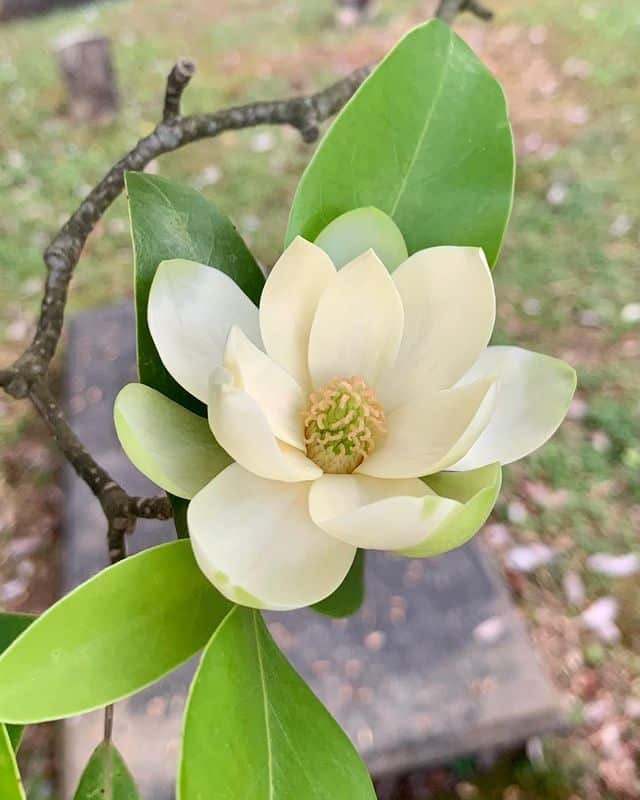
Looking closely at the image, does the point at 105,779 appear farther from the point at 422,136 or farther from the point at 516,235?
the point at 516,235

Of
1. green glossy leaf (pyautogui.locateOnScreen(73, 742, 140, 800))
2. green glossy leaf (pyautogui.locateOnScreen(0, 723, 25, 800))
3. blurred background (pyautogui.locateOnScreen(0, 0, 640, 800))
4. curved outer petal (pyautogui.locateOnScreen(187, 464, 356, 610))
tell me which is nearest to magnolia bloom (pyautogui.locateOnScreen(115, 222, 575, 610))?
curved outer petal (pyautogui.locateOnScreen(187, 464, 356, 610))

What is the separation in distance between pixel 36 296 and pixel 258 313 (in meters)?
2.11

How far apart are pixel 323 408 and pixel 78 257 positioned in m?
0.26

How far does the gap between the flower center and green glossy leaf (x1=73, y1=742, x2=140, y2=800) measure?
232 mm

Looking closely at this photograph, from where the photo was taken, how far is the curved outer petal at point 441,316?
40cm

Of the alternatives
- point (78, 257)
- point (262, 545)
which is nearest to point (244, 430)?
point (262, 545)

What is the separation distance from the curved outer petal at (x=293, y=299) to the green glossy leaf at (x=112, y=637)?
10cm

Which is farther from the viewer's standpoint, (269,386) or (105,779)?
(105,779)

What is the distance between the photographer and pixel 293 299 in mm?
410

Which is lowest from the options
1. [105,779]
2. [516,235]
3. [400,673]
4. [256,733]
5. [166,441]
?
[400,673]

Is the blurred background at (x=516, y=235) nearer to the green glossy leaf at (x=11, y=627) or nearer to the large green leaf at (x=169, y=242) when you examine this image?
the green glossy leaf at (x=11, y=627)

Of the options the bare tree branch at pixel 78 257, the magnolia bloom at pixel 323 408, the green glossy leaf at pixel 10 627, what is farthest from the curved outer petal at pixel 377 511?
the green glossy leaf at pixel 10 627

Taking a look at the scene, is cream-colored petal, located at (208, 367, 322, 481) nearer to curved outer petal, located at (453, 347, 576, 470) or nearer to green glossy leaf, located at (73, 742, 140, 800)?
curved outer petal, located at (453, 347, 576, 470)

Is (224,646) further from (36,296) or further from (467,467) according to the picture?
(36,296)
